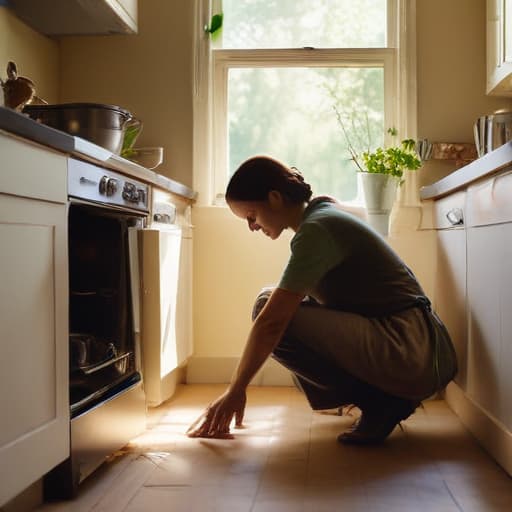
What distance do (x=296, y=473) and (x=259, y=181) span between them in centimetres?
84

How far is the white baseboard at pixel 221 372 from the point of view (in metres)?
3.49

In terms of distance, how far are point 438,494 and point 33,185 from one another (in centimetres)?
120

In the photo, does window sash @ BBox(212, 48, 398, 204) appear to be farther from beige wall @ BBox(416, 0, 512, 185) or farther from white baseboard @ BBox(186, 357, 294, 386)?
white baseboard @ BBox(186, 357, 294, 386)

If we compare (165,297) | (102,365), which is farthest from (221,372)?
(102,365)

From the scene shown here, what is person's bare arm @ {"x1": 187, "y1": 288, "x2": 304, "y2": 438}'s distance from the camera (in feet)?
6.56

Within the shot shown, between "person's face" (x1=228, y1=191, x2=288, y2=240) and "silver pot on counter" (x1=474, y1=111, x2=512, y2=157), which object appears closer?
"person's face" (x1=228, y1=191, x2=288, y2=240)

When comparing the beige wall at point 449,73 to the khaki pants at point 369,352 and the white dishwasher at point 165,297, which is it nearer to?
the white dishwasher at point 165,297

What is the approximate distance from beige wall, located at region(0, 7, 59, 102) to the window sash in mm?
746

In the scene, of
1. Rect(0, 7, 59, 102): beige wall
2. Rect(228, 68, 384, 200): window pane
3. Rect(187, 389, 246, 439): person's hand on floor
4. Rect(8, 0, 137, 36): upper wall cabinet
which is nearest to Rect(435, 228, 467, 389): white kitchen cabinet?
Rect(228, 68, 384, 200): window pane

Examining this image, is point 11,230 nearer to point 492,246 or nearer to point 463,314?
point 492,246

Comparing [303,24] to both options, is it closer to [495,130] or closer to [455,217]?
[495,130]

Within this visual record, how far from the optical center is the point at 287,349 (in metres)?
2.37

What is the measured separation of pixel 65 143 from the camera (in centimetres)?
177

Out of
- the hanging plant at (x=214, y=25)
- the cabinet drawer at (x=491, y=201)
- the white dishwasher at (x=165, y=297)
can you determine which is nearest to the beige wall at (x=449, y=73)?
the hanging plant at (x=214, y=25)
